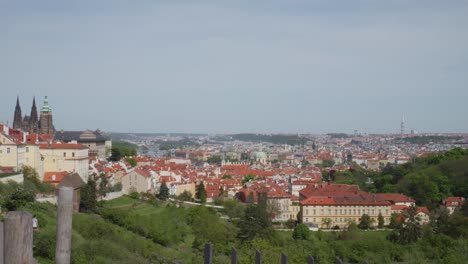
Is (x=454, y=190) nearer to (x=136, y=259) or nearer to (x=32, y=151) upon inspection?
(x=32, y=151)

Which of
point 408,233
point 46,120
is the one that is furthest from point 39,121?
point 408,233

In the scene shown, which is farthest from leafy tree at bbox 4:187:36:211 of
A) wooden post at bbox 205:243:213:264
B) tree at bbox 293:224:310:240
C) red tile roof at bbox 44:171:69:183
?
tree at bbox 293:224:310:240

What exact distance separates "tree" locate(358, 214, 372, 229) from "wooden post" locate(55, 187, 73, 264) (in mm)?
37293

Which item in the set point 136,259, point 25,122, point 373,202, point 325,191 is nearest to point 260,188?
point 325,191

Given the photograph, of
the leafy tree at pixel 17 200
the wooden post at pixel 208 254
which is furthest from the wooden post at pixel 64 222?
the leafy tree at pixel 17 200

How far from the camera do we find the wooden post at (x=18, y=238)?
183cm

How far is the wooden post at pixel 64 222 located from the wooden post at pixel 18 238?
0.52ft

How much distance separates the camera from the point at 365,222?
1511 inches

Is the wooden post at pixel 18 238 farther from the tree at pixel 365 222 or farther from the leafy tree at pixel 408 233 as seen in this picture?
the tree at pixel 365 222

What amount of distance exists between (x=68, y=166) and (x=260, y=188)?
2241 cm

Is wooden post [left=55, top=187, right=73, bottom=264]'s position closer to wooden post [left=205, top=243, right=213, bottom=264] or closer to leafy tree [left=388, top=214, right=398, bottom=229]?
wooden post [left=205, top=243, right=213, bottom=264]

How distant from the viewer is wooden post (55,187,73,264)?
200cm

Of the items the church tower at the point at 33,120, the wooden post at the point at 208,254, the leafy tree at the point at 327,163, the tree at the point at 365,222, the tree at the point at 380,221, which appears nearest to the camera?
the wooden post at the point at 208,254

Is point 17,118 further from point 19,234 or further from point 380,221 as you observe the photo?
point 19,234
